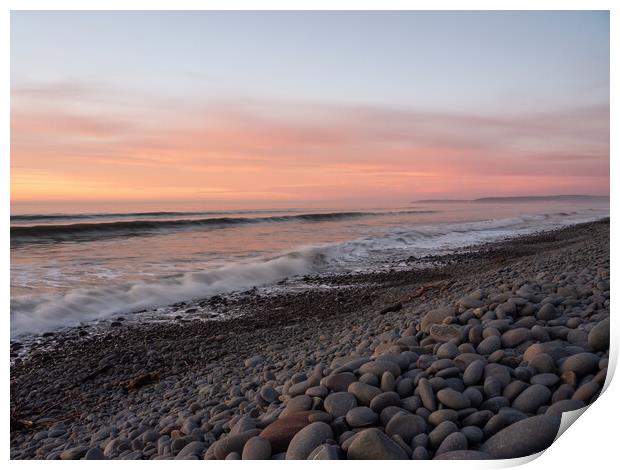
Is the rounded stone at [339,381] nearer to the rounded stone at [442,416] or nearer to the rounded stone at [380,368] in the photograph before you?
the rounded stone at [380,368]

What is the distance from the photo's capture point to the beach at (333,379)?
6.67 feet

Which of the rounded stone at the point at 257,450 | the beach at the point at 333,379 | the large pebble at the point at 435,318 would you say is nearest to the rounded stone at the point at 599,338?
the beach at the point at 333,379

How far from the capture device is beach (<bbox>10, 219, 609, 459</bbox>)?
6.67 feet

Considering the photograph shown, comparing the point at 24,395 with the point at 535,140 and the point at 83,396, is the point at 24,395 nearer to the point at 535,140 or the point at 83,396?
the point at 83,396

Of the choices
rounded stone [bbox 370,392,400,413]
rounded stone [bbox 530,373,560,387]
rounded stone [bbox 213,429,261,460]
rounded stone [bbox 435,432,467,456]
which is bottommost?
rounded stone [bbox 213,429,261,460]

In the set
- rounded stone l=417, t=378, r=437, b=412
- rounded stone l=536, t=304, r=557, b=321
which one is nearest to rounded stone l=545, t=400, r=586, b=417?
rounded stone l=417, t=378, r=437, b=412

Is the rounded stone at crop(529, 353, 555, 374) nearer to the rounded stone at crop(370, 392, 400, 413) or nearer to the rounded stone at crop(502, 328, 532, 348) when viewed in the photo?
the rounded stone at crop(502, 328, 532, 348)

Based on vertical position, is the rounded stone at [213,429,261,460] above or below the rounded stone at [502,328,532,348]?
below

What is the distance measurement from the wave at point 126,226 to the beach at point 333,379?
2.08m

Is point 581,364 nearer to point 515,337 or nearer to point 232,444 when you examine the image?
point 515,337

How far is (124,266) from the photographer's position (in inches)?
292

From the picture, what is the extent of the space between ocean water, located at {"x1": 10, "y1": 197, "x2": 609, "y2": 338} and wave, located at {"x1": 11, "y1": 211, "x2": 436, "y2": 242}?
3 cm

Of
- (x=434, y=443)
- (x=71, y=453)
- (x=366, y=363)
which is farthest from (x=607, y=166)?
(x=71, y=453)

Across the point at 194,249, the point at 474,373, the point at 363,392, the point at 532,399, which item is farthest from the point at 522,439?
the point at 194,249
